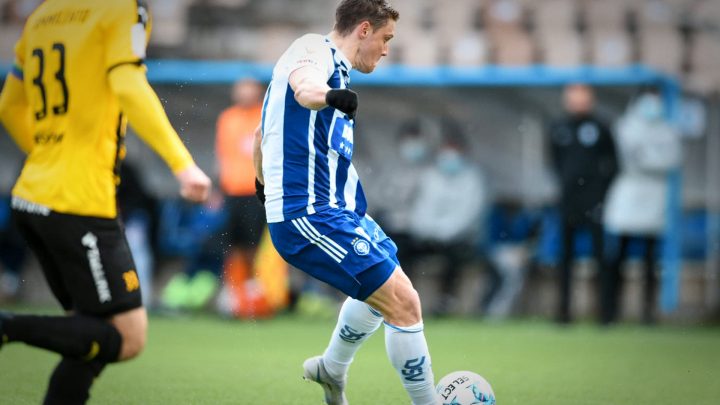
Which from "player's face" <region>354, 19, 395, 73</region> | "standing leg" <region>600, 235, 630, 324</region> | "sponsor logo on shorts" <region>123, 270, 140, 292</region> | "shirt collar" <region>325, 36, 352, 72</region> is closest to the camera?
"sponsor logo on shorts" <region>123, 270, 140, 292</region>

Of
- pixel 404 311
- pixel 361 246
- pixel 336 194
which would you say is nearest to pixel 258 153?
pixel 336 194

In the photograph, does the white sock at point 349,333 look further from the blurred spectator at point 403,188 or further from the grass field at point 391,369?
the blurred spectator at point 403,188

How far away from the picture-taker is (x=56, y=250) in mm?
4578

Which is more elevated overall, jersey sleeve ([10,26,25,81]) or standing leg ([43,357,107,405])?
jersey sleeve ([10,26,25,81])

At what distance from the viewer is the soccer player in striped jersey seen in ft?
16.9

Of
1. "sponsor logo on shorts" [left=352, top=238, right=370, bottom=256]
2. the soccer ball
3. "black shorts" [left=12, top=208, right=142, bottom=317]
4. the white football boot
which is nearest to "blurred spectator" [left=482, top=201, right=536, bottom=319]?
the white football boot

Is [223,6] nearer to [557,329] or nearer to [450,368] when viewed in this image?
[557,329]

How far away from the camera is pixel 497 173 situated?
14.4m

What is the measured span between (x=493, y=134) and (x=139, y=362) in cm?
714

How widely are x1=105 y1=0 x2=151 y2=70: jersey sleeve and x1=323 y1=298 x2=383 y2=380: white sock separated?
1.81 m

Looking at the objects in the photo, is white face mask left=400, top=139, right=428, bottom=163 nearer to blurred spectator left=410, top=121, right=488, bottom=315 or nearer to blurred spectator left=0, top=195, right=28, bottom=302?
blurred spectator left=410, top=121, right=488, bottom=315

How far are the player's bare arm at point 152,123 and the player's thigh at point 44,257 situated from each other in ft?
2.07

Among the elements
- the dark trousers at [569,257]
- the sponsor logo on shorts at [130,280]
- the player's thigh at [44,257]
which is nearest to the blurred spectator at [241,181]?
the dark trousers at [569,257]

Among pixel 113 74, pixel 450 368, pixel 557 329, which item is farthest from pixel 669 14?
pixel 113 74
